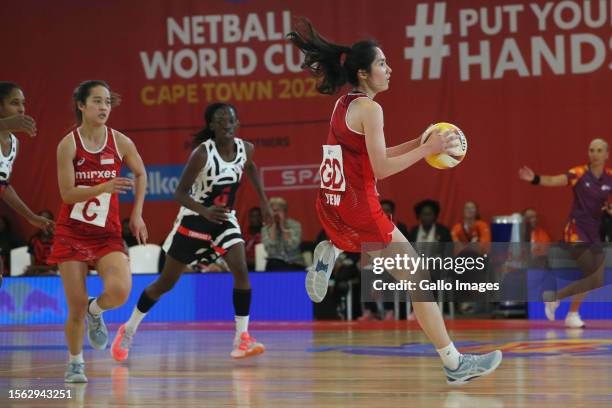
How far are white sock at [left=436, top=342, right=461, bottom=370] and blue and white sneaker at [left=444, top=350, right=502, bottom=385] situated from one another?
28mm

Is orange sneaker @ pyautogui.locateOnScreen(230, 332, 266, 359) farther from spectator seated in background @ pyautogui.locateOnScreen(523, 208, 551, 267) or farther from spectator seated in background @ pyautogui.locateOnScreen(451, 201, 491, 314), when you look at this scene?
spectator seated in background @ pyautogui.locateOnScreen(523, 208, 551, 267)

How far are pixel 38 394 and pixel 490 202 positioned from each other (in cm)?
878

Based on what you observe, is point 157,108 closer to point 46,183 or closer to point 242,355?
point 46,183

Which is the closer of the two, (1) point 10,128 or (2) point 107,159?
(1) point 10,128

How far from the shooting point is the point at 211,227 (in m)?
7.23

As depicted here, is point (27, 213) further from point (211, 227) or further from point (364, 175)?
point (364, 175)

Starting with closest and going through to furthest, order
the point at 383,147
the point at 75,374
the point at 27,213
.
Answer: the point at 383,147, the point at 75,374, the point at 27,213

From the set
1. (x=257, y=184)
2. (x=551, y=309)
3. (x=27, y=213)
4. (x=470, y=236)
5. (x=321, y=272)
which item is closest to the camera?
(x=321, y=272)

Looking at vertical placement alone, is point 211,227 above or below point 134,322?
above

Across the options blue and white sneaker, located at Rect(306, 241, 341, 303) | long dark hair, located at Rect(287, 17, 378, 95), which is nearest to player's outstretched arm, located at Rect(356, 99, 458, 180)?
long dark hair, located at Rect(287, 17, 378, 95)

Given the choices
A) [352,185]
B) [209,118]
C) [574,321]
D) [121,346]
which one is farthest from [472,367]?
[574,321]

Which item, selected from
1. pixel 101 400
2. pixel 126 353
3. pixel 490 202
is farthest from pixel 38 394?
pixel 490 202

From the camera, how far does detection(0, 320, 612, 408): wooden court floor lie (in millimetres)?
4860

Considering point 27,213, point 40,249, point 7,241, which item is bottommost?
point 40,249
